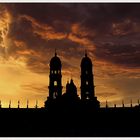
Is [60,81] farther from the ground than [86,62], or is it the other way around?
[86,62]

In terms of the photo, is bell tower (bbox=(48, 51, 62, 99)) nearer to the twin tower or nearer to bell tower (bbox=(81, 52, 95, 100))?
the twin tower

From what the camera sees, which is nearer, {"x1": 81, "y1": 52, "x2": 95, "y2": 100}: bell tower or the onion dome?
{"x1": 81, "y1": 52, "x2": 95, "y2": 100}: bell tower

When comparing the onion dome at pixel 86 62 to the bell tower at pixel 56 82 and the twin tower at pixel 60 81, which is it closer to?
the twin tower at pixel 60 81

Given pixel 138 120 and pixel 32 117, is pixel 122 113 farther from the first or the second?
pixel 32 117

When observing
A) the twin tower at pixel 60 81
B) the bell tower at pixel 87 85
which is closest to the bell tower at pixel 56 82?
the twin tower at pixel 60 81

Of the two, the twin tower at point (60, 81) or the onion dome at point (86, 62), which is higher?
Result: the onion dome at point (86, 62)

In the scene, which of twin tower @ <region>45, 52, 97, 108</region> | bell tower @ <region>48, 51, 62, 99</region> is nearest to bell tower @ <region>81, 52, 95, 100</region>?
twin tower @ <region>45, 52, 97, 108</region>

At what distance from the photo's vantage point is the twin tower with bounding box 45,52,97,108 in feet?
203

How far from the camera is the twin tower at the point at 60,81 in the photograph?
6178 centimetres

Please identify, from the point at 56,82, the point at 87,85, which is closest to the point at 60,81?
the point at 56,82

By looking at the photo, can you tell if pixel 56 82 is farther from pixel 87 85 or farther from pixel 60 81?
pixel 87 85

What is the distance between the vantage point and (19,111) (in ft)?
206

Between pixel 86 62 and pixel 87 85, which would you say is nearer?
pixel 87 85

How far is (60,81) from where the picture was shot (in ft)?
203
